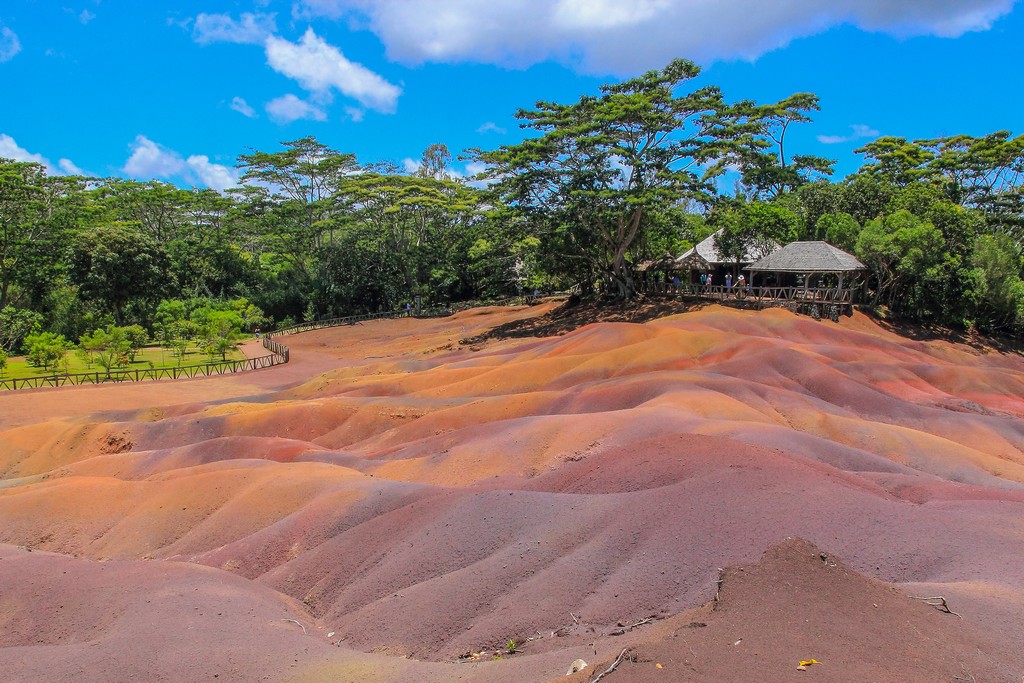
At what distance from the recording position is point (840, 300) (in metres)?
43.0

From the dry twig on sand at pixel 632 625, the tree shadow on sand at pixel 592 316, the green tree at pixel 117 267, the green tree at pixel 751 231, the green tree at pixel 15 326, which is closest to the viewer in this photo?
the dry twig on sand at pixel 632 625

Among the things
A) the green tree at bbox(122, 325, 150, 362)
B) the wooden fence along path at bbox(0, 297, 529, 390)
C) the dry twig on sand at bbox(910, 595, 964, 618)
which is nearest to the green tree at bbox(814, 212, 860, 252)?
the wooden fence along path at bbox(0, 297, 529, 390)

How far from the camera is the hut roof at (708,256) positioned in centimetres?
4972

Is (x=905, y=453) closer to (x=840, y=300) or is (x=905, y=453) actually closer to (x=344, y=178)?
(x=840, y=300)

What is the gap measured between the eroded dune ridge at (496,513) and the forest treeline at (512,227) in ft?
51.8

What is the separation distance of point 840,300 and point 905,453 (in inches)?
1027

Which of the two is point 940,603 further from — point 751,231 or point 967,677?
point 751,231

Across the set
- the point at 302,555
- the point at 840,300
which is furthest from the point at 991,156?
the point at 302,555

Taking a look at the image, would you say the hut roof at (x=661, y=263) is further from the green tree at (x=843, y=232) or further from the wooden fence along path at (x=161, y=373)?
the wooden fence along path at (x=161, y=373)

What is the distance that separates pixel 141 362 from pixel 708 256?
4288 cm

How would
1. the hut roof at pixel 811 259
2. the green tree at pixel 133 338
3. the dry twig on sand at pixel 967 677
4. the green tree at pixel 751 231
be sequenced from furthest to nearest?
the green tree at pixel 751 231, the green tree at pixel 133 338, the hut roof at pixel 811 259, the dry twig on sand at pixel 967 677

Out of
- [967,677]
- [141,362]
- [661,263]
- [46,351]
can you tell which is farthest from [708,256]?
[967,677]

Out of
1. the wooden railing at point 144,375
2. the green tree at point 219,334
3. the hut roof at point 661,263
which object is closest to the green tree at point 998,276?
the hut roof at point 661,263

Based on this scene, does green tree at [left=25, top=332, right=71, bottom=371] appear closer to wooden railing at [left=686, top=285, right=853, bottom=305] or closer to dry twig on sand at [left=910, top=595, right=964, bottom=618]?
wooden railing at [left=686, top=285, right=853, bottom=305]
